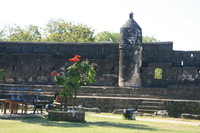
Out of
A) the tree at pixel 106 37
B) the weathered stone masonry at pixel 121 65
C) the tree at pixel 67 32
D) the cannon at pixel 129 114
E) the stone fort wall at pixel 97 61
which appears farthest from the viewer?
the tree at pixel 106 37

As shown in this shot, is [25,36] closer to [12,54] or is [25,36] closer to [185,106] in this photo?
[12,54]

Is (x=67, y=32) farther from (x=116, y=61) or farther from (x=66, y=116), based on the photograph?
(x=66, y=116)

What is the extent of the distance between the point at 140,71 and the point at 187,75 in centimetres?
420

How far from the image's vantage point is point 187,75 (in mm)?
28391

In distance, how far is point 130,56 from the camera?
28.0 metres

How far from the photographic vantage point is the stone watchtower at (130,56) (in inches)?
1094

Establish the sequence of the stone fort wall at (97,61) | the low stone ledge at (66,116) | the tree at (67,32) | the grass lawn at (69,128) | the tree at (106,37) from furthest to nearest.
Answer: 1. the tree at (106,37)
2. the tree at (67,32)
3. the stone fort wall at (97,61)
4. the low stone ledge at (66,116)
5. the grass lawn at (69,128)

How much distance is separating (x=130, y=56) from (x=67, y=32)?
2236 cm

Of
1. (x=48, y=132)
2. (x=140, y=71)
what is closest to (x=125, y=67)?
(x=140, y=71)

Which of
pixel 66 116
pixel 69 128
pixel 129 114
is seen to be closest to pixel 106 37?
pixel 129 114

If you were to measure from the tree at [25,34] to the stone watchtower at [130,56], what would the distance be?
24.9m

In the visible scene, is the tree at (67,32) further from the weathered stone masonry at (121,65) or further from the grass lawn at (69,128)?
the grass lawn at (69,128)

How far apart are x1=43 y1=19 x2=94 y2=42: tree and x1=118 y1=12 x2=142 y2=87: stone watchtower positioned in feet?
63.5

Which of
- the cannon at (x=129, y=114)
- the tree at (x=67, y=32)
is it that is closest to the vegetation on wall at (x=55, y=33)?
the tree at (x=67, y=32)
